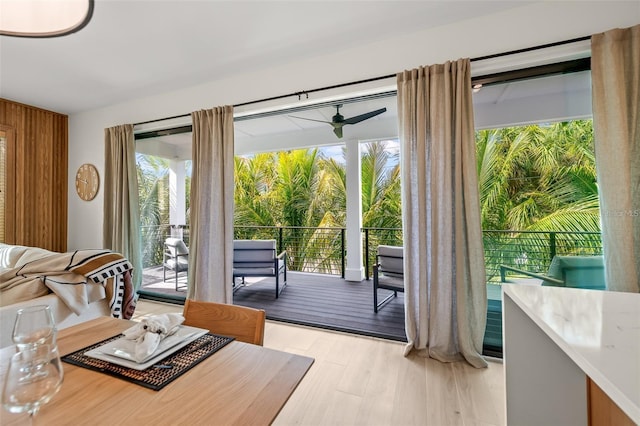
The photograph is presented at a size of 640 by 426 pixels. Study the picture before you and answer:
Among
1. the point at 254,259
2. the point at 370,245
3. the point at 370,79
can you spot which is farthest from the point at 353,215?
the point at 370,79

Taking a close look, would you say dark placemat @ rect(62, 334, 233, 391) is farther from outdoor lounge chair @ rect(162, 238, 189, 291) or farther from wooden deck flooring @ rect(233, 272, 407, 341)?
outdoor lounge chair @ rect(162, 238, 189, 291)

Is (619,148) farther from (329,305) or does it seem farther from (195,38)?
(195,38)

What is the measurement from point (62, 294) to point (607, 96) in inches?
140

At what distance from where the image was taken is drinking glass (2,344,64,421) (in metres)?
0.52

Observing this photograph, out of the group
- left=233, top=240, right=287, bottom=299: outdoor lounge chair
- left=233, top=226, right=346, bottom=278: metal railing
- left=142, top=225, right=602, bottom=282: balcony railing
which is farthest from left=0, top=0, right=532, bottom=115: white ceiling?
left=233, top=226, right=346, bottom=278: metal railing

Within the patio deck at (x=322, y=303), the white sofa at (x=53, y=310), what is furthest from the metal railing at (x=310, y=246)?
the white sofa at (x=53, y=310)

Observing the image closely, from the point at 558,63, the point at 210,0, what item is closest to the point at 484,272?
the point at 558,63

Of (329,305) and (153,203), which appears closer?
(329,305)

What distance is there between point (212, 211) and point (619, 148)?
3227 millimetres

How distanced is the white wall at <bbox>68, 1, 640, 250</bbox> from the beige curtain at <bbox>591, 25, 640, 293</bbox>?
236mm

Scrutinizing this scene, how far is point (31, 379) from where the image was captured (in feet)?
1.77

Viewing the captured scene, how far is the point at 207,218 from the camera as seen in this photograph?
2.95 m

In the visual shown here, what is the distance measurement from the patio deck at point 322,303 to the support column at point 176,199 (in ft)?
2.03

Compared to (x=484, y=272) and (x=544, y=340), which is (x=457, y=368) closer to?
(x=484, y=272)
